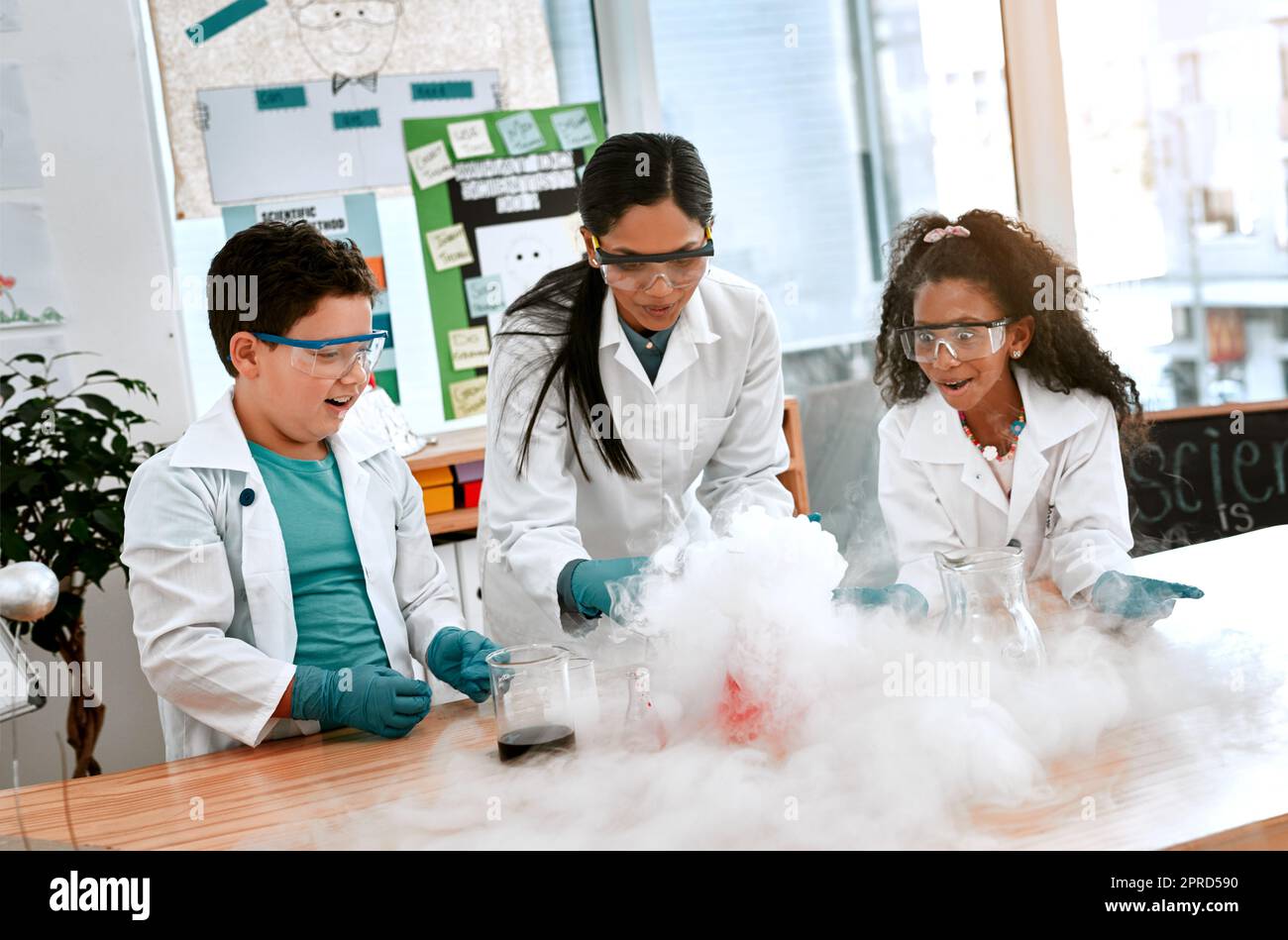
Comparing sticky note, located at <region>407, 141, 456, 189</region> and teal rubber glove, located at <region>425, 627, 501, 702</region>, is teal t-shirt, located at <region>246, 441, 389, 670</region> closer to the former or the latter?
teal rubber glove, located at <region>425, 627, 501, 702</region>

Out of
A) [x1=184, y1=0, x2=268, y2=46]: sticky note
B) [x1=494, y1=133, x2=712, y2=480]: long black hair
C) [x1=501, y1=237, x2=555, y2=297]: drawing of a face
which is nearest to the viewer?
[x1=494, y1=133, x2=712, y2=480]: long black hair

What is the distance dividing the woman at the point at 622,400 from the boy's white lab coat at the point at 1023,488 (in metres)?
0.26

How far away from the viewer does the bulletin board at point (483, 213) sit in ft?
13.1

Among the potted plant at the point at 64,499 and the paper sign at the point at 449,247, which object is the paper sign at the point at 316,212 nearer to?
the paper sign at the point at 449,247

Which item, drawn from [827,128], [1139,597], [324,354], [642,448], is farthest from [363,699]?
[827,128]

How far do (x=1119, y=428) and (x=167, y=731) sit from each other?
1812 mm

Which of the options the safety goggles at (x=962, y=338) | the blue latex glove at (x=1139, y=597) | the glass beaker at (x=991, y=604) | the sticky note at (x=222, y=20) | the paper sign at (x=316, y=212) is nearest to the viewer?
the glass beaker at (x=991, y=604)

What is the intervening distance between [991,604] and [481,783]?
2.10ft

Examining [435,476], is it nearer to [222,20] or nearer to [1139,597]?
[222,20]

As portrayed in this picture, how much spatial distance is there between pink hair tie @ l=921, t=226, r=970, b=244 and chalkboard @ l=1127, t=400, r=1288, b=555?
1.08m

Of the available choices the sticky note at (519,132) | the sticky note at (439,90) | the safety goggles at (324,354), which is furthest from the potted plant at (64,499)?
the sticky note at (519,132)

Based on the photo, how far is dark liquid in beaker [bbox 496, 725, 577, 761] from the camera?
4.59 feet

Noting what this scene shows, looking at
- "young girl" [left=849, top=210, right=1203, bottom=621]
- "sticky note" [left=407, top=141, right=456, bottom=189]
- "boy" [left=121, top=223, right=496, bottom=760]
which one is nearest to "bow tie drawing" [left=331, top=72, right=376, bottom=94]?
"sticky note" [left=407, top=141, right=456, bottom=189]
